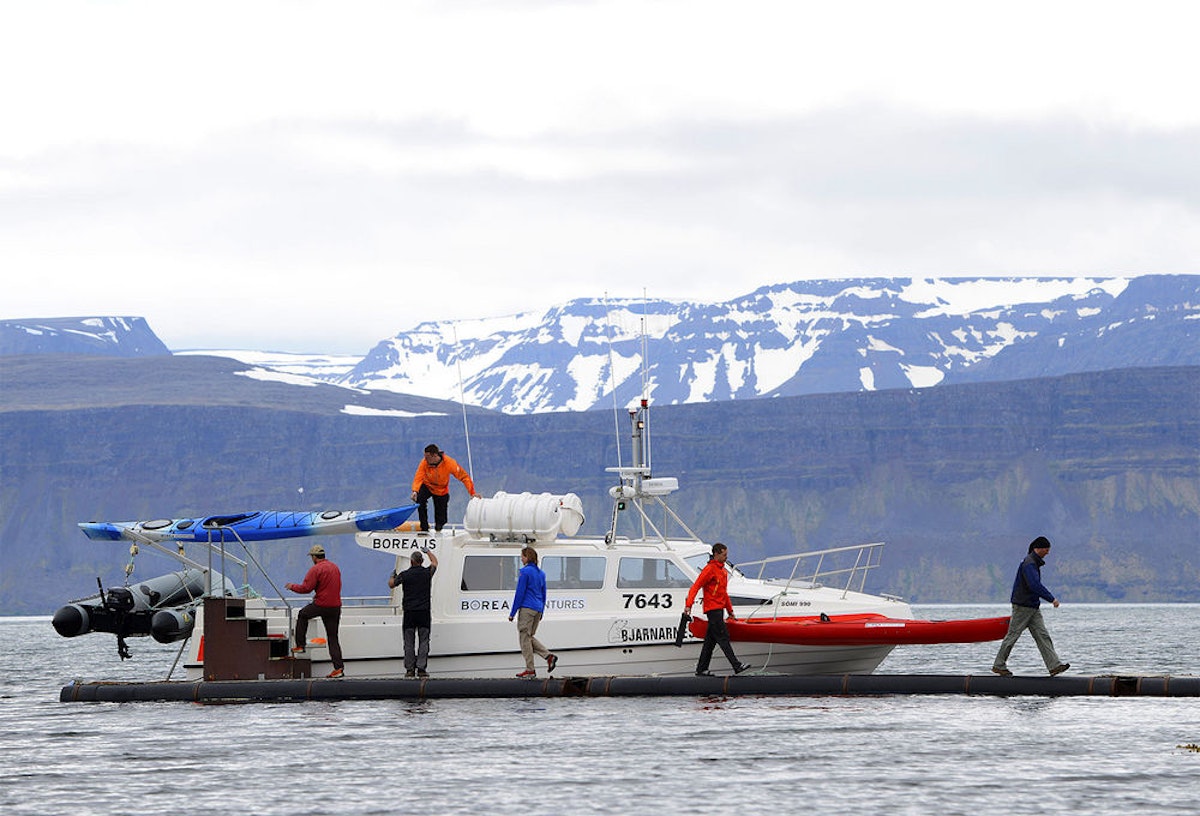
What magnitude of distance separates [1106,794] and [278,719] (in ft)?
38.1

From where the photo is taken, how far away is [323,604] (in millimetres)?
26484

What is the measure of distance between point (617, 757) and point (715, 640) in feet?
21.8

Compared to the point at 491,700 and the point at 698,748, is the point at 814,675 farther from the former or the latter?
the point at 698,748

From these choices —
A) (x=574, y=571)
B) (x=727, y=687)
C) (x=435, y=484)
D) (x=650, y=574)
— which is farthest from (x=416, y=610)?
(x=727, y=687)

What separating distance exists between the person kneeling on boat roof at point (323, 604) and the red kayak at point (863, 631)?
5069mm

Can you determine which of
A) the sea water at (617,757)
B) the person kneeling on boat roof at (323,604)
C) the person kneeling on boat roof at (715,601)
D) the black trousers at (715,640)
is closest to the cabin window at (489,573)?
the sea water at (617,757)

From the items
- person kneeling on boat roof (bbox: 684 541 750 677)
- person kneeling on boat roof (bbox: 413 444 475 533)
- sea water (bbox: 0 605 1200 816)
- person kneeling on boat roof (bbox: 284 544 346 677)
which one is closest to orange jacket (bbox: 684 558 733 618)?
person kneeling on boat roof (bbox: 684 541 750 677)

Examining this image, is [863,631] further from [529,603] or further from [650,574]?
[529,603]

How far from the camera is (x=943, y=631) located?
25.7 meters

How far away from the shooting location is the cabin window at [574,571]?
27.6m

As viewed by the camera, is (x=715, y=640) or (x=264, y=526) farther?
(x=264, y=526)

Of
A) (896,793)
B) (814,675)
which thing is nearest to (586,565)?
(814,675)

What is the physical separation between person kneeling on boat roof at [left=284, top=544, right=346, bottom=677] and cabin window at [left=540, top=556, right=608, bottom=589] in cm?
314

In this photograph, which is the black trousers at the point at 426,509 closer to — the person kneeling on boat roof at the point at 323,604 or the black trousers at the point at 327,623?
the person kneeling on boat roof at the point at 323,604
